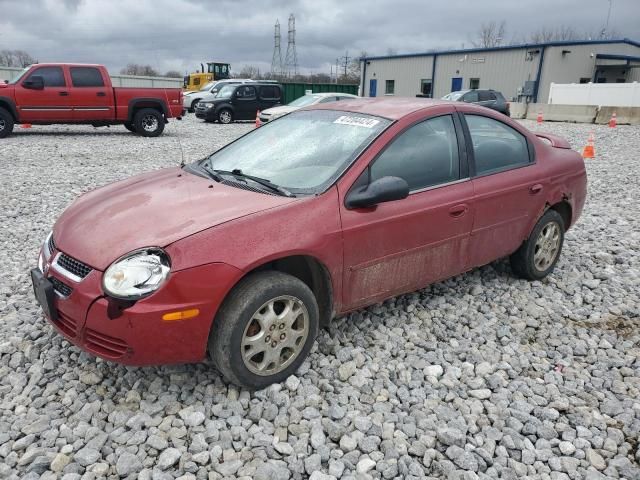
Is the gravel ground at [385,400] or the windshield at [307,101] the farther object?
the windshield at [307,101]

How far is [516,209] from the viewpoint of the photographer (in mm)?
4020

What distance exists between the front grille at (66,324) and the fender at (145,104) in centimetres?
1295

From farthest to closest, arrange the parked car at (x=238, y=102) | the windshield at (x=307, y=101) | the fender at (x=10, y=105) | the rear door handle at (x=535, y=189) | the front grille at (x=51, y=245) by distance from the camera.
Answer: the parked car at (x=238, y=102) < the windshield at (x=307, y=101) < the fender at (x=10, y=105) < the rear door handle at (x=535, y=189) < the front grille at (x=51, y=245)

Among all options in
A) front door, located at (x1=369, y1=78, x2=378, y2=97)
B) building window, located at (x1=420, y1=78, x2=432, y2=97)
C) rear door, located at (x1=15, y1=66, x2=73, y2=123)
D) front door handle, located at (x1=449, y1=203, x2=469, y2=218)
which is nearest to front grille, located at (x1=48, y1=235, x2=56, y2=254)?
front door handle, located at (x1=449, y1=203, x2=469, y2=218)

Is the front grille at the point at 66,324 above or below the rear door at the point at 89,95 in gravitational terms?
below

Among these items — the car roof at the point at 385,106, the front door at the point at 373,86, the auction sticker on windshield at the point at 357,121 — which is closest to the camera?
the auction sticker on windshield at the point at 357,121

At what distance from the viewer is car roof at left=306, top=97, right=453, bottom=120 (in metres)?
3.52

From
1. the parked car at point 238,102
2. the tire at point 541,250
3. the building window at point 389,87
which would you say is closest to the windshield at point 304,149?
the tire at point 541,250

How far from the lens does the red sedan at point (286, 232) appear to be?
252 centimetres

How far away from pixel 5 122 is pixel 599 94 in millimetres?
26612

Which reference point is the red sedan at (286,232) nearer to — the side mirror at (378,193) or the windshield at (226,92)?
the side mirror at (378,193)

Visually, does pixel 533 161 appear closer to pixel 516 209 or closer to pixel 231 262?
pixel 516 209

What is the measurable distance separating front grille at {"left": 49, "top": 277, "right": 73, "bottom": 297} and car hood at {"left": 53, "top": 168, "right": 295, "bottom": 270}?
162mm

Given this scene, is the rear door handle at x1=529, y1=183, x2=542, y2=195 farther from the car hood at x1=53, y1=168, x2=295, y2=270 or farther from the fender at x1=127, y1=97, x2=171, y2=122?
the fender at x1=127, y1=97, x2=171, y2=122
